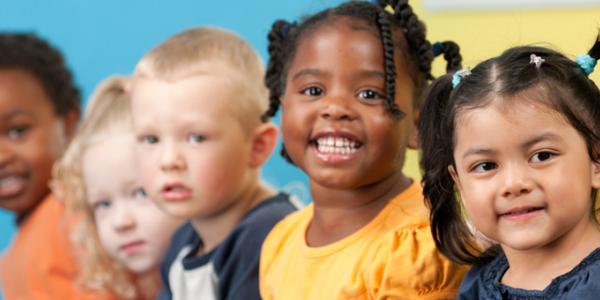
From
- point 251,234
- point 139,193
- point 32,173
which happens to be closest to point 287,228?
point 251,234

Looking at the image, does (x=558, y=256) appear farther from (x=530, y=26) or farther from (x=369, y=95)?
(x=530, y=26)

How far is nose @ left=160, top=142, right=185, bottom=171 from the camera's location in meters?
2.17

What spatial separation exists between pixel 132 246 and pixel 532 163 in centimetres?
135

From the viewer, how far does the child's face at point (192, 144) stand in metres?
2.18

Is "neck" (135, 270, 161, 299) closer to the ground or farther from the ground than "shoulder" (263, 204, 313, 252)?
closer to the ground

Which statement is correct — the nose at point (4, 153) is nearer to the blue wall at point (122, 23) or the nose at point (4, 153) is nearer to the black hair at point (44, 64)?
the black hair at point (44, 64)

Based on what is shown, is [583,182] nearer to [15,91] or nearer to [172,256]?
[172,256]

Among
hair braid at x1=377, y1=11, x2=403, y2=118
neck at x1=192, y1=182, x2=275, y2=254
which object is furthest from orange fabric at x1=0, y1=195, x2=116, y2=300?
hair braid at x1=377, y1=11, x2=403, y2=118

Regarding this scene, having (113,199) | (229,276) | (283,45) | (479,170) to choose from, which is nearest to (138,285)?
(113,199)

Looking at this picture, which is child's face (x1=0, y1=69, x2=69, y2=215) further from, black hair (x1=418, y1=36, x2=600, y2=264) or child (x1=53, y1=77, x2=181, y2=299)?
black hair (x1=418, y1=36, x2=600, y2=264)

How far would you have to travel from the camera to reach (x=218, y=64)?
Result: 2.25 meters

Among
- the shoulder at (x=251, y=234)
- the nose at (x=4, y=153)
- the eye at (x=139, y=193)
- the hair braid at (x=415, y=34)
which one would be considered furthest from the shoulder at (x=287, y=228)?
the nose at (x=4, y=153)

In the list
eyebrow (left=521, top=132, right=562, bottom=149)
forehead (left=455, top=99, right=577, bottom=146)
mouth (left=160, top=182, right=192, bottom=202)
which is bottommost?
mouth (left=160, top=182, right=192, bottom=202)

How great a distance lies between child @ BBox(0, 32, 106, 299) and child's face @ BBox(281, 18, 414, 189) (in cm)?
113
